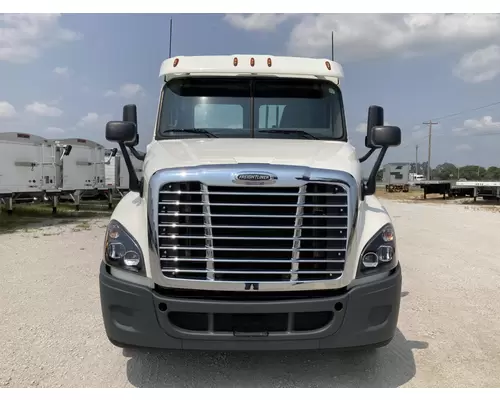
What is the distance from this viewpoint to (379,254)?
3.84 m

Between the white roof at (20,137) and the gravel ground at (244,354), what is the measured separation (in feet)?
30.5

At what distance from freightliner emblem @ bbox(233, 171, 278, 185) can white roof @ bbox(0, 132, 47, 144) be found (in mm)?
15051

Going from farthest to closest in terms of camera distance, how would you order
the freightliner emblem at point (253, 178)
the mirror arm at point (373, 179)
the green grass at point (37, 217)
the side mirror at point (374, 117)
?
the green grass at point (37, 217)
the side mirror at point (374, 117)
the mirror arm at point (373, 179)
the freightliner emblem at point (253, 178)

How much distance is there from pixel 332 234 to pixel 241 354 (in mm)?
1579

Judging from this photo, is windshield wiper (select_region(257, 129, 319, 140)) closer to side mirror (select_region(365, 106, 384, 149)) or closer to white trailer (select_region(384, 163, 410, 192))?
side mirror (select_region(365, 106, 384, 149))

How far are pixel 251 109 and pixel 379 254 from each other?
2.05 meters

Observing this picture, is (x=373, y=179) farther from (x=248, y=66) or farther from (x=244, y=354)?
→ (x=244, y=354)

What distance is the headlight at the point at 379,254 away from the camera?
150 inches

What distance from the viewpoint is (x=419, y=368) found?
14.2 feet

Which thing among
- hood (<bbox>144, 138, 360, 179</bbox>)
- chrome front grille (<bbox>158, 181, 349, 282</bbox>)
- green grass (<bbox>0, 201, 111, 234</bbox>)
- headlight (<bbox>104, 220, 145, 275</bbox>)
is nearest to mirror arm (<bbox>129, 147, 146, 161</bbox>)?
hood (<bbox>144, 138, 360, 179</bbox>)

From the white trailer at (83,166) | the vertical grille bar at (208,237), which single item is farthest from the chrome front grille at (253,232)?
the white trailer at (83,166)

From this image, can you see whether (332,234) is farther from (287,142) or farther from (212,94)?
(212,94)

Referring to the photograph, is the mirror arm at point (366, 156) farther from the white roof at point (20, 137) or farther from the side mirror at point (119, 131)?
the white roof at point (20, 137)

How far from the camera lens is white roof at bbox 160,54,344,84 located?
16.8 feet
